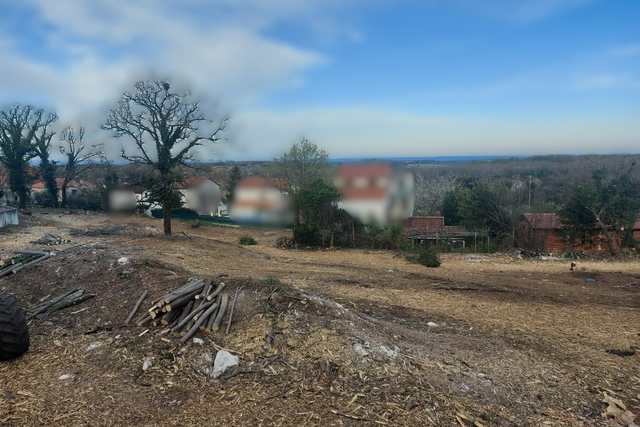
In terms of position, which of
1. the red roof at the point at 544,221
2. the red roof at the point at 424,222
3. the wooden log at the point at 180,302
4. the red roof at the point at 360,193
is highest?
the red roof at the point at 360,193

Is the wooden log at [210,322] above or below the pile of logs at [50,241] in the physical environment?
above

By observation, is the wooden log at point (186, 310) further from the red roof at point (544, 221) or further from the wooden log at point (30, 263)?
the red roof at point (544, 221)

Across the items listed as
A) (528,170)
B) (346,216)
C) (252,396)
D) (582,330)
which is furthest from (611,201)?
(528,170)

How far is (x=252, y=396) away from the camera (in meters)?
4.28

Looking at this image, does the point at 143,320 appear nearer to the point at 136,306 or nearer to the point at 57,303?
the point at 136,306

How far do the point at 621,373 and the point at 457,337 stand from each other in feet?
7.34

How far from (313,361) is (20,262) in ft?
26.9

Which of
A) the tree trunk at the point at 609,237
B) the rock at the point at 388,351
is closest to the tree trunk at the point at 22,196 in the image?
the rock at the point at 388,351

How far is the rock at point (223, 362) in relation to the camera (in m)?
4.70

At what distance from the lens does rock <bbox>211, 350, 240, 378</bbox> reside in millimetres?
4695

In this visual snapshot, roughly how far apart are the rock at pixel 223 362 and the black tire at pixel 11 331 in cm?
252

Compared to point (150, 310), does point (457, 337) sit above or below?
below

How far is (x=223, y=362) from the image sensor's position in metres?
4.81

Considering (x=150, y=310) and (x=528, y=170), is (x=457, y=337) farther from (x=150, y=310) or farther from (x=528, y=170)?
(x=528, y=170)
